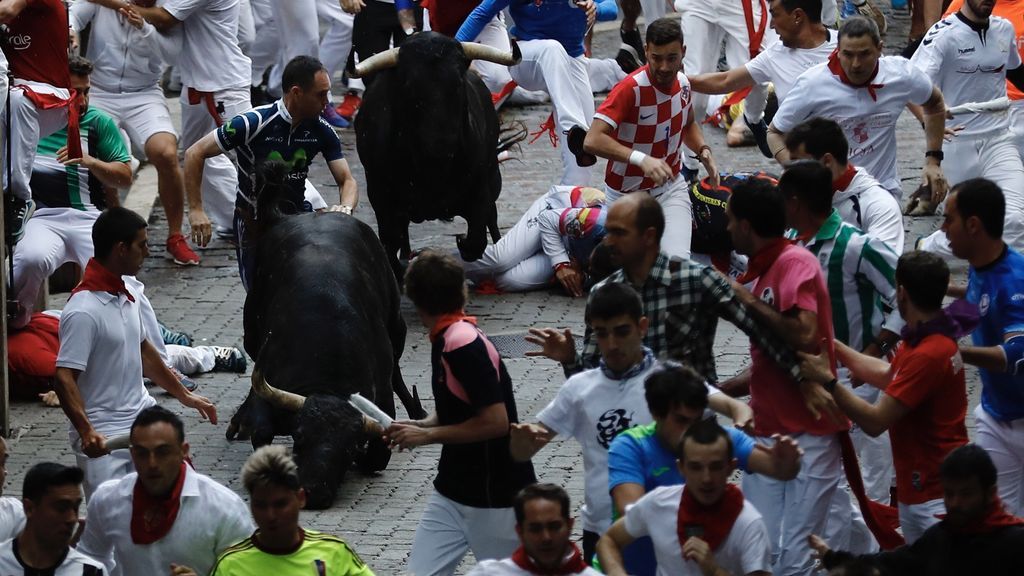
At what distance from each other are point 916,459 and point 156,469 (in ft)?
9.39

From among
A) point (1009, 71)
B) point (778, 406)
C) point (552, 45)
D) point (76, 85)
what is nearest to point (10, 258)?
point (76, 85)

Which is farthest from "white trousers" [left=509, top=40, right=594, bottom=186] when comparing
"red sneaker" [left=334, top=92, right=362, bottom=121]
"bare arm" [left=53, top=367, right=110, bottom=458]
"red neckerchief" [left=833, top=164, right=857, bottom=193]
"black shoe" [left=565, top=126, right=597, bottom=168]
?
"bare arm" [left=53, top=367, right=110, bottom=458]

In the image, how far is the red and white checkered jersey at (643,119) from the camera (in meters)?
10.6

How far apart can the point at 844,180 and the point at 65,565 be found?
421 cm

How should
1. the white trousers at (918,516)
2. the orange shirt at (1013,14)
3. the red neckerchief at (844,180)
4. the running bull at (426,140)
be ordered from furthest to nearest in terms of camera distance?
1. the orange shirt at (1013,14)
2. the running bull at (426,140)
3. the red neckerchief at (844,180)
4. the white trousers at (918,516)

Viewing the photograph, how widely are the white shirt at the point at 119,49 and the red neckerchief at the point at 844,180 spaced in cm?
654

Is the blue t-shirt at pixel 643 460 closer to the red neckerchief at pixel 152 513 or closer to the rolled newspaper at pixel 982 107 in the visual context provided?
the red neckerchief at pixel 152 513

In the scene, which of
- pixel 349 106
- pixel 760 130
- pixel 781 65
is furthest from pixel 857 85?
pixel 349 106

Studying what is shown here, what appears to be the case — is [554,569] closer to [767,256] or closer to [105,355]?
[767,256]

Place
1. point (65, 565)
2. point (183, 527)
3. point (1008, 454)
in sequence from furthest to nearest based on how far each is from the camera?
point (1008, 454) < point (183, 527) < point (65, 565)

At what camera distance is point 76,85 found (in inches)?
472

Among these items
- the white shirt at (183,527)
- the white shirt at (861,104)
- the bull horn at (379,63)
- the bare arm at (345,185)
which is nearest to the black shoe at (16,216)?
the bare arm at (345,185)

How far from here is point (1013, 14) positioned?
43.8ft

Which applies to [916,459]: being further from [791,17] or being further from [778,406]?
[791,17]
